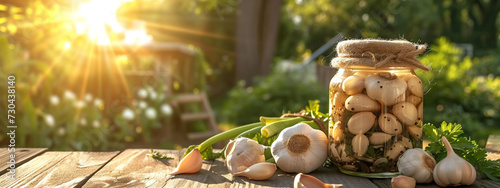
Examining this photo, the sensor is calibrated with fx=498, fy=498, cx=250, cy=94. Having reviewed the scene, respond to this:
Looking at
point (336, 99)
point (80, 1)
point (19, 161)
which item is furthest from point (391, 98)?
point (80, 1)

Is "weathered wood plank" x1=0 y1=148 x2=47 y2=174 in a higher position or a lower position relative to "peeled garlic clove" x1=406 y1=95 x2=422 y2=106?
lower

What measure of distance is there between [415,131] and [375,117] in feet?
0.50

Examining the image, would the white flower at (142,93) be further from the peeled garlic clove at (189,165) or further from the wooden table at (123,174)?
the peeled garlic clove at (189,165)

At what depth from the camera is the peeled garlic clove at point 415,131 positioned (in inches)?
59.9

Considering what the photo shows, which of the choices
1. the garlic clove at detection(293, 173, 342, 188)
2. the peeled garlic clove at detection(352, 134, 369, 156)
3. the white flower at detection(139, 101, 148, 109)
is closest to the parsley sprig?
the peeled garlic clove at detection(352, 134, 369, 156)

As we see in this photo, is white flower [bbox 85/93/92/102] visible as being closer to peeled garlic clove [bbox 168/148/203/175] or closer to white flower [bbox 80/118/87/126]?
white flower [bbox 80/118/87/126]

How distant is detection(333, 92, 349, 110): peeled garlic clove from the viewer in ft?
5.04

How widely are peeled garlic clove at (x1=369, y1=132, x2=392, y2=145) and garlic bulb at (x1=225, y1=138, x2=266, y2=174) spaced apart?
14.5 inches

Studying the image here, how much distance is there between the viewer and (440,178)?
1.44 meters

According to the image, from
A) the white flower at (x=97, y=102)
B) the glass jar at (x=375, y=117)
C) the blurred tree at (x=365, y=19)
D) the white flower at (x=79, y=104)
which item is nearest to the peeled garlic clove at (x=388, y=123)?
the glass jar at (x=375, y=117)

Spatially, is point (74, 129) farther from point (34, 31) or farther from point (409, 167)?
point (409, 167)

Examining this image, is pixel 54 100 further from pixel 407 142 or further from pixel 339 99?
pixel 407 142

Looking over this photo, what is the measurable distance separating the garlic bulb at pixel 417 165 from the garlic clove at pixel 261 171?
0.38 metres

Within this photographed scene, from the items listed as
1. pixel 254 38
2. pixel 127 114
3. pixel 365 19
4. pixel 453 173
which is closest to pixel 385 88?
pixel 453 173
